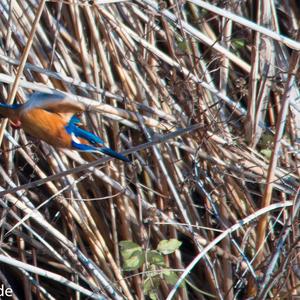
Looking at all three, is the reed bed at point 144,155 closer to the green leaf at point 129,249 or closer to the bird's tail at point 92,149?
the green leaf at point 129,249

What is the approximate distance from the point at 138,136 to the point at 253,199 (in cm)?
41

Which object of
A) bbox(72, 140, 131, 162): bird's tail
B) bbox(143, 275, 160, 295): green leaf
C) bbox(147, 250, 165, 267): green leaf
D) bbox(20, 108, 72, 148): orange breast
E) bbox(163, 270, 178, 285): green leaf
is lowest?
bbox(143, 275, 160, 295): green leaf

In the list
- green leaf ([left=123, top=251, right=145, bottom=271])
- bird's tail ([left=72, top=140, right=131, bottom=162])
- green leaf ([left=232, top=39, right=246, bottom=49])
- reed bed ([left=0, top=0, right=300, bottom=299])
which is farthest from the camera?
green leaf ([left=232, top=39, right=246, bottom=49])

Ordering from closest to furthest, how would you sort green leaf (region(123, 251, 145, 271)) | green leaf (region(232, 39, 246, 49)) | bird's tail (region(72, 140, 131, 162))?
bird's tail (region(72, 140, 131, 162))
green leaf (region(123, 251, 145, 271))
green leaf (region(232, 39, 246, 49))

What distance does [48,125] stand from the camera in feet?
4.16

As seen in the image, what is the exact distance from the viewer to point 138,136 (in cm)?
195

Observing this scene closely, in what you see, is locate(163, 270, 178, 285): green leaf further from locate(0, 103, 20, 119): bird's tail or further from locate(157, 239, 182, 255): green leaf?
locate(0, 103, 20, 119): bird's tail

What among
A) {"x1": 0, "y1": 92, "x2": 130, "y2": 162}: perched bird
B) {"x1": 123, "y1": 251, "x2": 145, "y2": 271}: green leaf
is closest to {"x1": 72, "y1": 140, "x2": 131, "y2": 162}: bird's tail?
{"x1": 0, "y1": 92, "x2": 130, "y2": 162}: perched bird

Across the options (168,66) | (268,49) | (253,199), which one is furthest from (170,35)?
(253,199)

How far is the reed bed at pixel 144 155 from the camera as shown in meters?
1.77

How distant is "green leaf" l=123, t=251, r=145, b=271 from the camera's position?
1.56 meters

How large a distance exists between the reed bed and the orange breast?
0.43m

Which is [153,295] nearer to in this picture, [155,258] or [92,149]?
[155,258]

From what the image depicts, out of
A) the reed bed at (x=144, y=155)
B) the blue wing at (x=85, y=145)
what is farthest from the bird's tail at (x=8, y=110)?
the reed bed at (x=144, y=155)
